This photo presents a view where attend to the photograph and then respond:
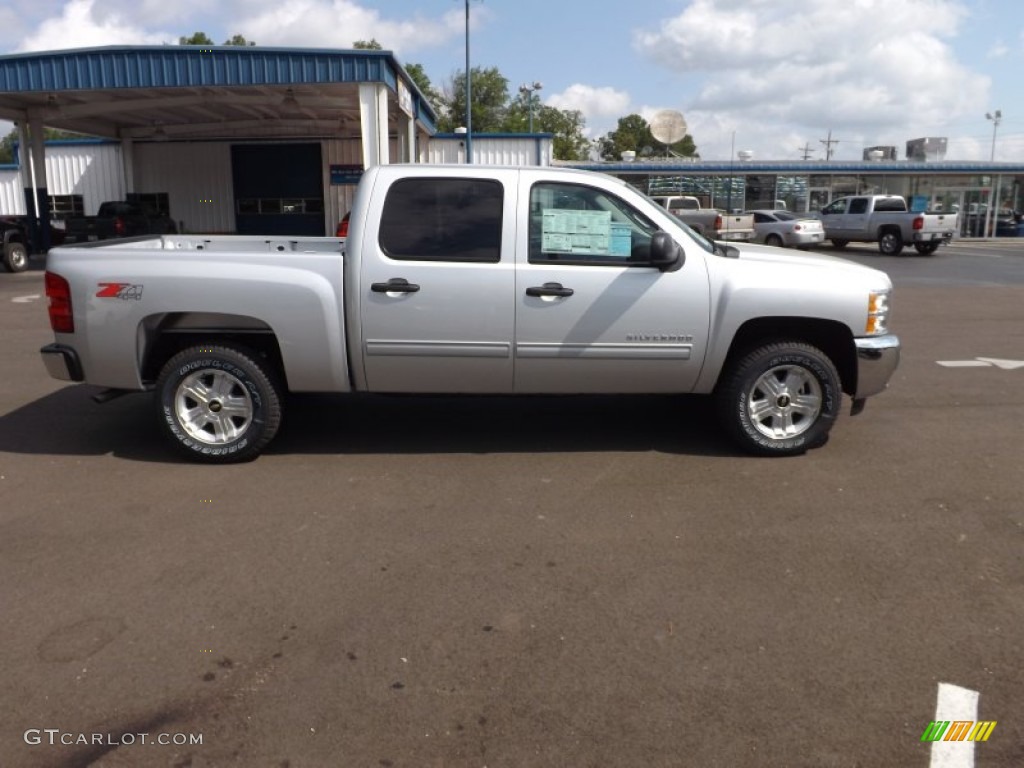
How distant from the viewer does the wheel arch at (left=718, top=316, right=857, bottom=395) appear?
577 cm

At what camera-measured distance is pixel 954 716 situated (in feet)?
9.93

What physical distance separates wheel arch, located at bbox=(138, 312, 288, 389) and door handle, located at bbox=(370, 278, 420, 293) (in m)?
0.74

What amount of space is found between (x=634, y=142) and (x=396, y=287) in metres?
105

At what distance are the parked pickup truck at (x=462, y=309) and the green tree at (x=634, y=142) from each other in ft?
330

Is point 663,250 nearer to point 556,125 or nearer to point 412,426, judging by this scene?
point 412,426

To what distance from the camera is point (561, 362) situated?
18.3ft

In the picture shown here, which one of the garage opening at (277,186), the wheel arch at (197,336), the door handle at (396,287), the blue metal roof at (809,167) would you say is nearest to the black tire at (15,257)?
the garage opening at (277,186)

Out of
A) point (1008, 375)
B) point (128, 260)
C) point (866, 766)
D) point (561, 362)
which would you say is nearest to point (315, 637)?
point (866, 766)

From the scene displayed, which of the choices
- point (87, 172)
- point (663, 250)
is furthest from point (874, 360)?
point (87, 172)

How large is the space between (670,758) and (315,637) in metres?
1.49

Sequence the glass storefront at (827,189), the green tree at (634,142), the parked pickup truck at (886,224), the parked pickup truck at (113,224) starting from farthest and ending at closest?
1. the green tree at (634,142)
2. the glass storefront at (827,189)
3. the parked pickup truck at (886,224)
4. the parked pickup truck at (113,224)

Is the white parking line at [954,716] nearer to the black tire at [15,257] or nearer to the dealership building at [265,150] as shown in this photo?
the dealership building at [265,150]

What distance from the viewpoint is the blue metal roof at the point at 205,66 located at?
17281 mm

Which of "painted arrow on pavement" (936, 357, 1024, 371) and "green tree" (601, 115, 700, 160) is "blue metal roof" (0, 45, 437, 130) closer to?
"painted arrow on pavement" (936, 357, 1024, 371)
